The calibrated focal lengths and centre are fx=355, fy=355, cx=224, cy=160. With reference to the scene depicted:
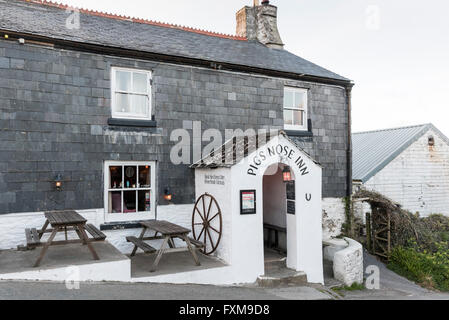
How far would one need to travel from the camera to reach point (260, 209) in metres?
8.47

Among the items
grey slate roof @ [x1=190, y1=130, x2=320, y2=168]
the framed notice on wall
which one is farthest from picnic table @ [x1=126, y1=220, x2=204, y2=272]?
grey slate roof @ [x1=190, y1=130, x2=320, y2=168]

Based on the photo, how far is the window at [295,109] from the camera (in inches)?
460

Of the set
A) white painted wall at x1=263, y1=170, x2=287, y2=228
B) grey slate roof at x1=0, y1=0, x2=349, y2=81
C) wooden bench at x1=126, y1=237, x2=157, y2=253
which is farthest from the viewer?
white painted wall at x1=263, y1=170, x2=287, y2=228

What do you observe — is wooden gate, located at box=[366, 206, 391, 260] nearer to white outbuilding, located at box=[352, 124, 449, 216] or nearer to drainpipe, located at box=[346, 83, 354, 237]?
drainpipe, located at box=[346, 83, 354, 237]

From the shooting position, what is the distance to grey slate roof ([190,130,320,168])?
27.5 feet

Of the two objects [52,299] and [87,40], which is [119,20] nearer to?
[87,40]

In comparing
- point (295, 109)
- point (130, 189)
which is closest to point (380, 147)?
point (295, 109)

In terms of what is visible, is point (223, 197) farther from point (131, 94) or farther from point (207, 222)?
point (131, 94)

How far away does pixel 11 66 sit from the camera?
7.99 m

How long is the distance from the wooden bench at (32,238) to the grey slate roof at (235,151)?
160 inches

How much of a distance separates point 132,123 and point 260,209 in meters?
3.92

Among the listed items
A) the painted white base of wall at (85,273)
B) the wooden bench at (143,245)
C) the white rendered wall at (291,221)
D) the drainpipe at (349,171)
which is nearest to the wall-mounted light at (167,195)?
the wooden bench at (143,245)

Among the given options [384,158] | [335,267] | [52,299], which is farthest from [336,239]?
[52,299]

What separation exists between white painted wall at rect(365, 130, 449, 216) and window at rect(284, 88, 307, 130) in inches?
204
